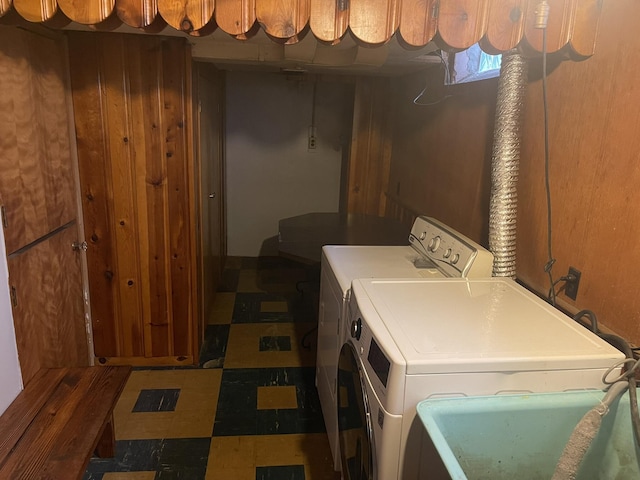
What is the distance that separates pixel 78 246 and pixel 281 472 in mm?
1491

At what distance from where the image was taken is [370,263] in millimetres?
A: 2020

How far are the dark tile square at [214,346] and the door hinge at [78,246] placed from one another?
0.97 metres

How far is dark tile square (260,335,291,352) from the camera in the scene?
3.11 m

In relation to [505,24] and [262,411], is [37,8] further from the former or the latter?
[262,411]

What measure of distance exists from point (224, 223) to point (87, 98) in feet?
7.31

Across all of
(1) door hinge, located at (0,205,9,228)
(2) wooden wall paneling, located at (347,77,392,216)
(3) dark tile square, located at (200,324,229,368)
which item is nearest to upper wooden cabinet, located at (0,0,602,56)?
(1) door hinge, located at (0,205,9,228)

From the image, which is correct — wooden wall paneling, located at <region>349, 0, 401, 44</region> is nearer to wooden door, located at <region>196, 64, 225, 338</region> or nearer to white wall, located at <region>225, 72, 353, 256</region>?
wooden door, located at <region>196, 64, 225, 338</region>

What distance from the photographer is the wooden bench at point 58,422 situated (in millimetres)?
1458

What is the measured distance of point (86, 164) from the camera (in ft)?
8.09

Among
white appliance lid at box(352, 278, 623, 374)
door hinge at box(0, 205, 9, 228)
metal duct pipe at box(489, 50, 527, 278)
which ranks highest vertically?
metal duct pipe at box(489, 50, 527, 278)

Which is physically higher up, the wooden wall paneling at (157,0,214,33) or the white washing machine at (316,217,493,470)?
the wooden wall paneling at (157,0,214,33)

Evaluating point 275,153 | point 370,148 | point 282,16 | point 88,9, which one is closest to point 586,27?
point 282,16

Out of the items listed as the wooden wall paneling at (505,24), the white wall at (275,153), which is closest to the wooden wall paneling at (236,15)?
the wooden wall paneling at (505,24)

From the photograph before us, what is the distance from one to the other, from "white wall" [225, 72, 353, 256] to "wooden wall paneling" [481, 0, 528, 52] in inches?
119
